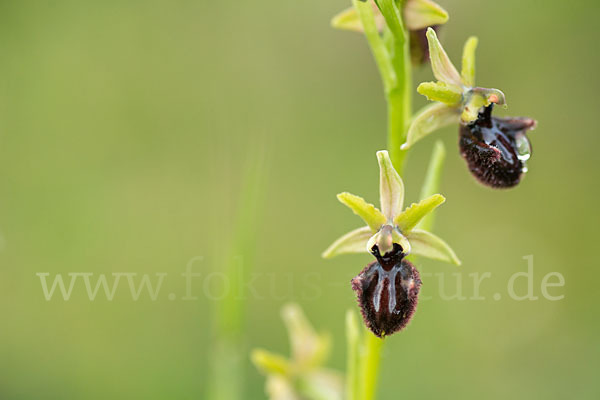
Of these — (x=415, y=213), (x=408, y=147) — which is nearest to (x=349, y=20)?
(x=408, y=147)

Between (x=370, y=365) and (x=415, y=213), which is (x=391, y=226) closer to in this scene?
(x=415, y=213)

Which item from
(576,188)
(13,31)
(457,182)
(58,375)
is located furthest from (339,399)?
(13,31)

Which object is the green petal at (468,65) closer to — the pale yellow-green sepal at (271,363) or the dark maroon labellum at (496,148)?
the dark maroon labellum at (496,148)

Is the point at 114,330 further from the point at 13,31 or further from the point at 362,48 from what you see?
the point at 362,48

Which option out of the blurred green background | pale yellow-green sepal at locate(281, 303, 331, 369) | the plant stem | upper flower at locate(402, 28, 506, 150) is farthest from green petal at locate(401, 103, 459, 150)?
Answer: the blurred green background

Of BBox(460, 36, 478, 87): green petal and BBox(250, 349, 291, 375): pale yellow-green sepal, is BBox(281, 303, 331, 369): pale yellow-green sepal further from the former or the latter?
BBox(460, 36, 478, 87): green petal
